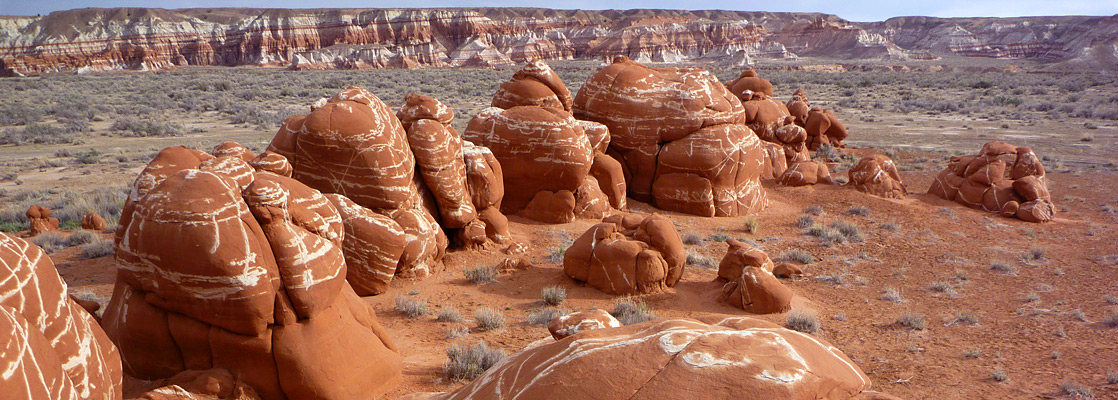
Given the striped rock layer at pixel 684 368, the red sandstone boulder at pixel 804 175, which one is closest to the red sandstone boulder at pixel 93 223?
the striped rock layer at pixel 684 368

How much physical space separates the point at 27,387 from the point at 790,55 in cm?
9922

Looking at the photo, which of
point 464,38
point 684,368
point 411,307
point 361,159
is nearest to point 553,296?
point 411,307

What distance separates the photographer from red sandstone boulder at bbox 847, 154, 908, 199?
55.0 feet

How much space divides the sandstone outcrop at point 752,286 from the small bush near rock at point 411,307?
166 inches

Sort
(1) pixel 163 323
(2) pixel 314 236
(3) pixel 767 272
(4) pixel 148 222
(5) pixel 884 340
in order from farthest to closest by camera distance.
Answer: (3) pixel 767 272
(5) pixel 884 340
(2) pixel 314 236
(1) pixel 163 323
(4) pixel 148 222

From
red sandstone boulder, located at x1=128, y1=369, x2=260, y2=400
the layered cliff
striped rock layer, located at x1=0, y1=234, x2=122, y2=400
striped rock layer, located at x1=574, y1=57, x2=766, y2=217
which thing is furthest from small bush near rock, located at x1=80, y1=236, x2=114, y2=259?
the layered cliff

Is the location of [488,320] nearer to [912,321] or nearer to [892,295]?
[912,321]

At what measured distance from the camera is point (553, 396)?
3332 millimetres

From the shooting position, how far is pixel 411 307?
8.77 metres

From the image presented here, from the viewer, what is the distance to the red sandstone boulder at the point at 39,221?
1212cm

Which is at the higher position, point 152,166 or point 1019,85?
point 152,166

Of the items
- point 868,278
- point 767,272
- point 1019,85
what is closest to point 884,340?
point 767,272

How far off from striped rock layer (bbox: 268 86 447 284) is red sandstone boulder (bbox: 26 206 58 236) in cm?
594

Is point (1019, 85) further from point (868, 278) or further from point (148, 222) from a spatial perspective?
point (148, 222)
